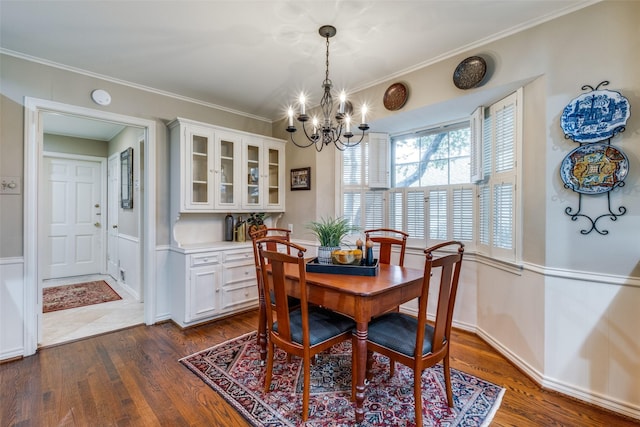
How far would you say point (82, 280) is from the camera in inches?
199

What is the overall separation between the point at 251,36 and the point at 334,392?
8.54 feet

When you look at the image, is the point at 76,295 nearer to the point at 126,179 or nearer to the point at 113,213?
the point at 113,213

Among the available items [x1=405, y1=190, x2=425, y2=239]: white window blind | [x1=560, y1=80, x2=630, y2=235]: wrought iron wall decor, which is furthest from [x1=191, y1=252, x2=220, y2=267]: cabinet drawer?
[x1=560, y1=80, x2=630, y2=235]: wrought iron wall decor

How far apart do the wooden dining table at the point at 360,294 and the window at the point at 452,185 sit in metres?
1.09

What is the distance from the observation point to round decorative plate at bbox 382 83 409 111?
291 centimetres

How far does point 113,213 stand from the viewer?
5.13 metres

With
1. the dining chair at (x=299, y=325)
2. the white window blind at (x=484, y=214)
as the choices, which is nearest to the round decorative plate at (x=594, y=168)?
the white window blind at (x=484, y=214)

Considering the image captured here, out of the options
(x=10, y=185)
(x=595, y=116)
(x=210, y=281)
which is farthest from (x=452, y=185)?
(x=10, y=185)

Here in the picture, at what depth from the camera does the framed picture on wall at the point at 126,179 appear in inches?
169

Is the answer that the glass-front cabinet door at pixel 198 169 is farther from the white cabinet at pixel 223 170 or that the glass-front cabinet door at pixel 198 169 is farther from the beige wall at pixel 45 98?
the beige wall at pixel 45 98

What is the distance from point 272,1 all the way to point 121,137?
13.1ft

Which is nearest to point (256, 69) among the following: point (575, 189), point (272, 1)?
point (272, 1)

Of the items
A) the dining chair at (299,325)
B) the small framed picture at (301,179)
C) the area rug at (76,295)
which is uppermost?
the small framed picture at (301,179)

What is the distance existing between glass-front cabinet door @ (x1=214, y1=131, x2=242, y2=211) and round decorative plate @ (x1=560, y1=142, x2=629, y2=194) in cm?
305
